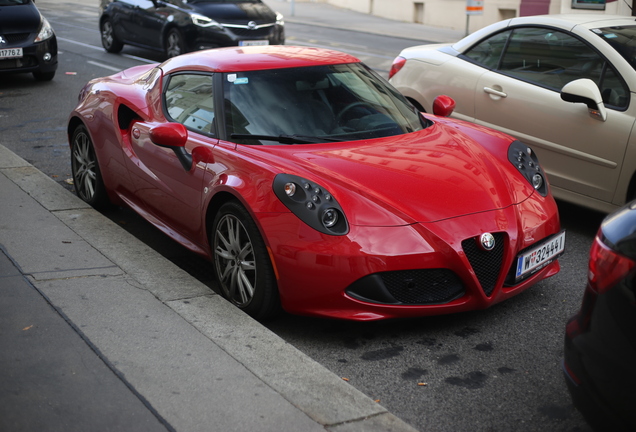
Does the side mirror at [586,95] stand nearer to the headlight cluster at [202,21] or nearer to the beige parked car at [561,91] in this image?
the beige parked car at [561,91]

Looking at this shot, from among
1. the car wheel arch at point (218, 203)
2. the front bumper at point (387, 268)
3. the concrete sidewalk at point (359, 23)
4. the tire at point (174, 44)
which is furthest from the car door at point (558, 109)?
the concrete sidewalk at point (359, 23)

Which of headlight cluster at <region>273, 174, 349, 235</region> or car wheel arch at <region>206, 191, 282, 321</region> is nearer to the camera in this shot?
headlight cluster at <region>273, 174, 349, 235</region>

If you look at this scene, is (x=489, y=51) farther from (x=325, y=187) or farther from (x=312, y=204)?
(x=312, y=204)

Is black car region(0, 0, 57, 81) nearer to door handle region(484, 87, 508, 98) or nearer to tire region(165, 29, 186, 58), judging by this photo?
tire region(165, 29, 186, 58)

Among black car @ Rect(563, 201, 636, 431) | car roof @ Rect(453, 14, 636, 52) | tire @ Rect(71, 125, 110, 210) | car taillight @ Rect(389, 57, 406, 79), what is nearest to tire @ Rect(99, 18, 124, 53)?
car taillight @ Rect(389, 57, 406, 79)

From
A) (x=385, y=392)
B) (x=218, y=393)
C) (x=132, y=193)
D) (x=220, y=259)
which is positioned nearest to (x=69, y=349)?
(x=218, y=393)

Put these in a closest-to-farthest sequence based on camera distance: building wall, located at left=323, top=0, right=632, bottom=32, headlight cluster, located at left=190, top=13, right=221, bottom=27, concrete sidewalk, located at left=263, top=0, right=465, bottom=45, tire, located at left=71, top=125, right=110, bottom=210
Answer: tire, located at left=71, top=125, right=110, bottom=210 → headlight cluster, located at left=190, top=13, right=221, bottom=27 → building wall, located at left=323, top=0, right=632, bottom=32 → concrete sidewalk, located at left=263, top=0, right=465, bottom=45

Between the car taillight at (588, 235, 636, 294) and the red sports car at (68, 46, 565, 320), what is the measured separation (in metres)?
1.25

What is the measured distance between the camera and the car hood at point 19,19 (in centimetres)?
1221

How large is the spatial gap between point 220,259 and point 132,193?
1.33m

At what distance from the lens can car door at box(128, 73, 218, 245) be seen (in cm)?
494

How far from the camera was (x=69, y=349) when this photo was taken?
3.85 metres

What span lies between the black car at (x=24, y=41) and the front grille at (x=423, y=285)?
31.9ft

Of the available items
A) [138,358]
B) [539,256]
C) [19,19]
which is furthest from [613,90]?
[19,19]
